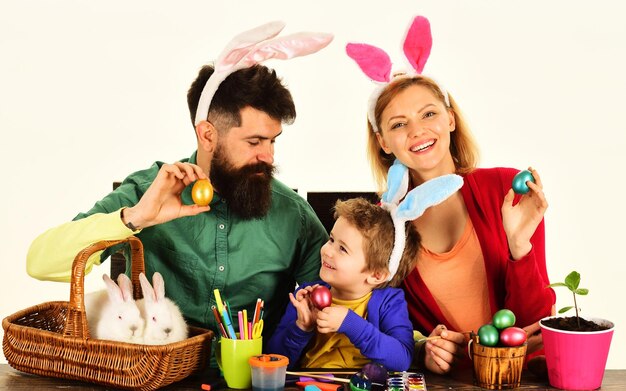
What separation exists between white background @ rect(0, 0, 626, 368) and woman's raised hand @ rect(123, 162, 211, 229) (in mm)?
1763

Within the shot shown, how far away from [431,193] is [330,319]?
0.38m

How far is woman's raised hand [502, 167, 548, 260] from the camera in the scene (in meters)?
2.10

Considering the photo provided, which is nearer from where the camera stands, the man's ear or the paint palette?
the paint palette

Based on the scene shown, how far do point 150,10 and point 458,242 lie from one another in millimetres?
2104

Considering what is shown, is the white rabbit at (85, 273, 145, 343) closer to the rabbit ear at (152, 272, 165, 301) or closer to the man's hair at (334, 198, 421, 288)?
the rabbit ear at (152, 272, 165, 301)

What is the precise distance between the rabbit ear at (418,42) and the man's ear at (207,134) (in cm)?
57

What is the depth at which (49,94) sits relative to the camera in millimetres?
3871

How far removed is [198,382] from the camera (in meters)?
1.91

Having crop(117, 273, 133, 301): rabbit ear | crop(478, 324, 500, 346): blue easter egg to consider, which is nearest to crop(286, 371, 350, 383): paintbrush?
crop(478, 324, 500, 346): blue easter egg

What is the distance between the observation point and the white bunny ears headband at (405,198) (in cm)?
202

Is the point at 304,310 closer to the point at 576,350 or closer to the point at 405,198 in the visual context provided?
the point at 405,198

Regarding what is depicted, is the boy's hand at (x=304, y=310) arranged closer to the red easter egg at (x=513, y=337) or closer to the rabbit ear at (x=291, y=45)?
the red easter egg at (x=513, y=337)

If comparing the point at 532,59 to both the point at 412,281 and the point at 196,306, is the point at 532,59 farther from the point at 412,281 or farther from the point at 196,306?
the point at 196,306

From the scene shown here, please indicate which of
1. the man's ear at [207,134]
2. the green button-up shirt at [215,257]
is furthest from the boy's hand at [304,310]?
the man's ear at [207,134]
